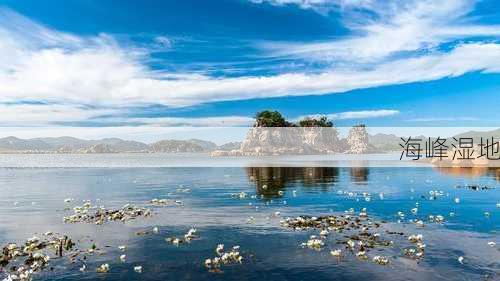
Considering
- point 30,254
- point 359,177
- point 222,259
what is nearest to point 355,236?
point 222,259

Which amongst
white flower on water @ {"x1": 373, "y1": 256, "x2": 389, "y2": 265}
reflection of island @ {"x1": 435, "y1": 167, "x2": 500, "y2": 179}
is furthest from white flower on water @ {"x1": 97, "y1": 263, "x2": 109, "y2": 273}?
reflection of island @ {"x1": 435, "y1": 167, "x2": 500, "y2": 179}

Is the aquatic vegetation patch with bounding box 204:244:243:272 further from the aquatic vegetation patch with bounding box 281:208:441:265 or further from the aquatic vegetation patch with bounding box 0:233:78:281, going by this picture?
the aquatic vegetation patch with bounding box 0:233:78:281

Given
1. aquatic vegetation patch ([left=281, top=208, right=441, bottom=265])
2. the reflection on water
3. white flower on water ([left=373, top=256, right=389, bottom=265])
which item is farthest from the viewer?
the reflection on water

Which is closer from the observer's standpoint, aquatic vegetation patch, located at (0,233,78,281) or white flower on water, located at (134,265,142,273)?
aquatic vegetation patch, located at (0,233,78,281)

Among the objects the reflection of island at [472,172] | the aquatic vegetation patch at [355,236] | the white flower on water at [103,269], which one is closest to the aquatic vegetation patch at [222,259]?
the aquatic vegetation patch at [355,236]

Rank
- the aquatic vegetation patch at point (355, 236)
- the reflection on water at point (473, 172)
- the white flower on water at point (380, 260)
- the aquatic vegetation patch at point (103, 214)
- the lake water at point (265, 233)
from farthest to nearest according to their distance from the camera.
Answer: the reflection on water at point (473, 172) < the aquatic vegetation patch at point (103, 214) < the aquatic vegetation patch at point (355, 236) < the white flower on water at point (380, 260) < the lake water at point (265, 233)

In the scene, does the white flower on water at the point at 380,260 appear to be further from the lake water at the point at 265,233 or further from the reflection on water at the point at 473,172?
the reflection on water at the point at 473,172

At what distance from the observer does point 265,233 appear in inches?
1348

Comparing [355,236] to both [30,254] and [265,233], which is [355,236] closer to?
[265,233]

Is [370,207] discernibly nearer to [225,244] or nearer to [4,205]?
[225,244]

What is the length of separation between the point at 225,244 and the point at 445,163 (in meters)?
118

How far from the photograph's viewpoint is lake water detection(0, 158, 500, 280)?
2452 centimetres

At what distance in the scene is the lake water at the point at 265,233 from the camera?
2452 centimetres

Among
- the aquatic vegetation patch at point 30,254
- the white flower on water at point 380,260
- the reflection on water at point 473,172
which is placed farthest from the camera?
the reflection on water at point 473,172
